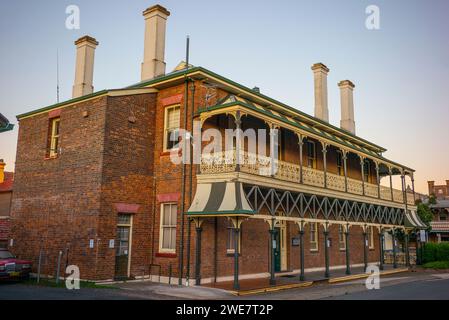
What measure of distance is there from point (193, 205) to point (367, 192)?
524 inches

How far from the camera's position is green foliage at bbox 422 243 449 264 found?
3066cm

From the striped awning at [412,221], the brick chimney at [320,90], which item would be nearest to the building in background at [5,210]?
the brick chimney at [320,90]

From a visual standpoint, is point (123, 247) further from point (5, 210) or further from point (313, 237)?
point (5, 210)

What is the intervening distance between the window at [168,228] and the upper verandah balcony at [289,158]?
7.62 ft

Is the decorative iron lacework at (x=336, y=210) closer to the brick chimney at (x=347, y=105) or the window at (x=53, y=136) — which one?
the brick chimney at (x=347, y=105)

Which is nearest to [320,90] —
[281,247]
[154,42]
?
[281,247]

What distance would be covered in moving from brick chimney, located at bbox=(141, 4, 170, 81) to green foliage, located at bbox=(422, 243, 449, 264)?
2264cm

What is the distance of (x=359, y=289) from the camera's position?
16609 millimetres

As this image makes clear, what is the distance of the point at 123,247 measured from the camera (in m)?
17.4

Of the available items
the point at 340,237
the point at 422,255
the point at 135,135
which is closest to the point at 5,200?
the point at 135,135

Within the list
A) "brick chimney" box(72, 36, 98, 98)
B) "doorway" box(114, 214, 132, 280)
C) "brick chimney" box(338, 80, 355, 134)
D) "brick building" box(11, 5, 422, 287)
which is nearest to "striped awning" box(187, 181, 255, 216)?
"brick building" box(11, 5, 422, 287)

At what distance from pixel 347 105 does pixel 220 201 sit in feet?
63.8

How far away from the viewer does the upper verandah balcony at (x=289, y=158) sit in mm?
16531

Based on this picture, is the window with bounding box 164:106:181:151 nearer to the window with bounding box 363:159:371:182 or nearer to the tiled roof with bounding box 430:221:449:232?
the window with bounding box 363:159:371:182
